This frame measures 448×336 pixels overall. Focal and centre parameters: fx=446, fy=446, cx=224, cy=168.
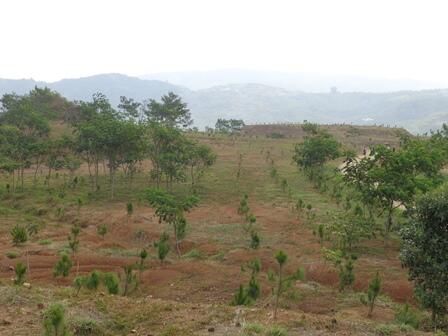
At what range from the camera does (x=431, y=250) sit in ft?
45.2

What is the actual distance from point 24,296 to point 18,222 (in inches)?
A: 851

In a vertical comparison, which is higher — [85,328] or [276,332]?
[276,332]

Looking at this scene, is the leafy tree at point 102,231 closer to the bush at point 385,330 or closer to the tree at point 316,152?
the bush at point 385,330

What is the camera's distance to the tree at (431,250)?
44.4ft

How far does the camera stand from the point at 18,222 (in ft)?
110

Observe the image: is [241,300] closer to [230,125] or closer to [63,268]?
[63,268]

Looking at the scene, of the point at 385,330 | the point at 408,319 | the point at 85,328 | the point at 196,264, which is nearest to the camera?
the point at 85,328

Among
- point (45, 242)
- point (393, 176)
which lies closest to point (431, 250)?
point (393, 176)

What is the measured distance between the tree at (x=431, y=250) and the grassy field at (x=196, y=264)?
5.55 ft

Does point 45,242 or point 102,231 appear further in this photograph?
point 102,231

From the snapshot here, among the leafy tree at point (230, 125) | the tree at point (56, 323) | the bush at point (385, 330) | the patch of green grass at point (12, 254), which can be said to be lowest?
the patch of green grass at point (12, 254)

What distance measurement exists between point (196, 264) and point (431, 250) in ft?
39.7

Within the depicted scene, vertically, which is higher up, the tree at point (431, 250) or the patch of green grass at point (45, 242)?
the tree at point (431, 250)

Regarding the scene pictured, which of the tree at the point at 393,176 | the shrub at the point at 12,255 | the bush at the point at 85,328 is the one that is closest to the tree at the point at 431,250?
the bush at the point at 85,328
